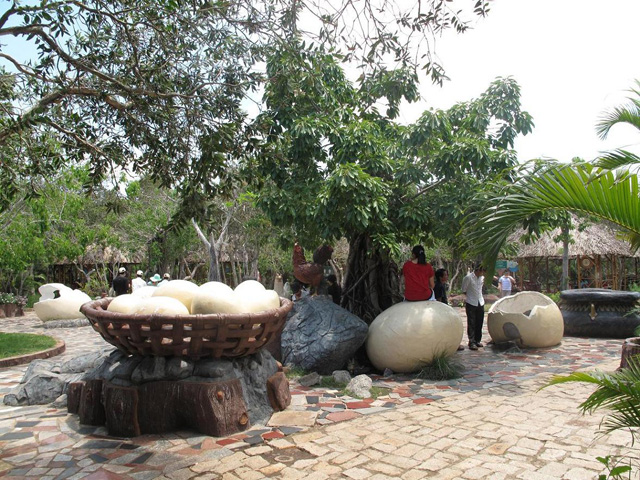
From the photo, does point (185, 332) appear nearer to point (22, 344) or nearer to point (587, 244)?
point (22, 344)

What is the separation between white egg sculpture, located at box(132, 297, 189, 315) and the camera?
14.9ft

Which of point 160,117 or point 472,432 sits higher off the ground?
point 160,117

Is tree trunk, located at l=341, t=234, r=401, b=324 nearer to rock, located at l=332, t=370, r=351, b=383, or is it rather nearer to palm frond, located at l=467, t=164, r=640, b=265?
rock, located at l=332, t=370, r=351, b=383

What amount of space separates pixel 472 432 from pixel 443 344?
2.52 meters

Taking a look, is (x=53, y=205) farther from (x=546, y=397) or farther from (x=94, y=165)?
(x=546, y=397)

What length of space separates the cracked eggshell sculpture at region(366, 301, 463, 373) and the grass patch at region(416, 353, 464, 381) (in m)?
0.06

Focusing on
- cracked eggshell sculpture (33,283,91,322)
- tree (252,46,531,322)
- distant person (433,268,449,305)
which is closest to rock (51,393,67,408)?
tree (252,46,531,322)

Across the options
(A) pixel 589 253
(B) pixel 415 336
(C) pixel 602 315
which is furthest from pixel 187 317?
(A) pixel 589 253

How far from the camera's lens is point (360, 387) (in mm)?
6129

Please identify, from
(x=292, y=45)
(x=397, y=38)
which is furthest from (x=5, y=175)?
(x=397, y=38)

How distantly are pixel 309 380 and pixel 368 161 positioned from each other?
3.21 metres

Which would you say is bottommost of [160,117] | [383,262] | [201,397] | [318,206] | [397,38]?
[201,397]

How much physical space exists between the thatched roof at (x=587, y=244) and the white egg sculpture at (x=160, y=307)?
786 inches

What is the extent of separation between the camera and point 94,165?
608 centimetres
